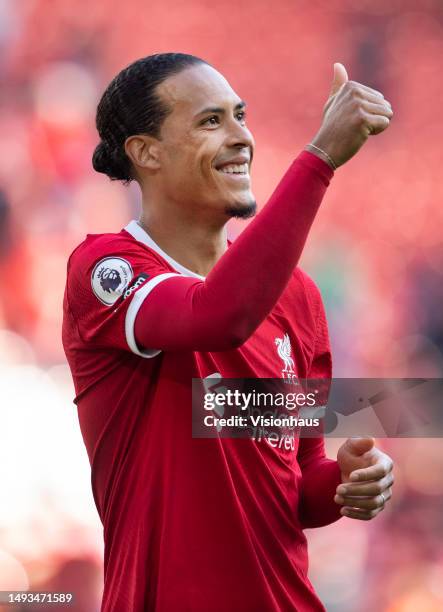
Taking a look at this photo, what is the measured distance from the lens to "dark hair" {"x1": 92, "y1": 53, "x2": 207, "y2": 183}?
5.95 feet

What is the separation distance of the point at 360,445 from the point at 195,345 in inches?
16.2

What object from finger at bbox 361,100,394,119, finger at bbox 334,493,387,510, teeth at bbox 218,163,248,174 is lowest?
finger at bbox 334,493,387,510

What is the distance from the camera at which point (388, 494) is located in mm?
1719

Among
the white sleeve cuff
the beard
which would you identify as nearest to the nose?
the beard

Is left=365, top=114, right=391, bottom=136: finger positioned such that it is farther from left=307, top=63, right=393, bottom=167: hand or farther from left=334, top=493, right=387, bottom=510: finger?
left=334, top=493, right=387, bottom=510: finger

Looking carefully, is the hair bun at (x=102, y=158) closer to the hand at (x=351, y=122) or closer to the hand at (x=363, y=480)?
the hand at (x=351, y=122)

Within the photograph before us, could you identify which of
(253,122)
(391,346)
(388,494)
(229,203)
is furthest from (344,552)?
(229,203)

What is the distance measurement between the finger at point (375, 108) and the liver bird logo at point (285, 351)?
1.71ft

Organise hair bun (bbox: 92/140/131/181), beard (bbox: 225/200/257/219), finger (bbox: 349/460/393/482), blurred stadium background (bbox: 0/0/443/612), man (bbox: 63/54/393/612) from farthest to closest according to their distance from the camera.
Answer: blurred stadium background (bbox: 0/0/443/612) < hair bun (bbox: 92/140/131/181) < beard (bbox: 225/200/257/219) < finger (bbox: 349/460/393/482) < man (bbox: 63/54/393/612)

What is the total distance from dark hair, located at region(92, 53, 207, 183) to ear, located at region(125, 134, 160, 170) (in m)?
0.01

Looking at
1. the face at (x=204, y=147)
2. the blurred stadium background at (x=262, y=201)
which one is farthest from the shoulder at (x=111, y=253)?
the blurred stadium background at (x=262, y=201)

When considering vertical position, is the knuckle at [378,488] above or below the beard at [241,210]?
below

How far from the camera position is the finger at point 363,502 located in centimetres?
166

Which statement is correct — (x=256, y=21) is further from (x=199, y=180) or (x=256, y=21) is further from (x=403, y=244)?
(x=199, y=180)
